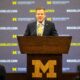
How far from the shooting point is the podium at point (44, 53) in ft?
15.6

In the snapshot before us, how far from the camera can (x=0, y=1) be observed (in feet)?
23.6

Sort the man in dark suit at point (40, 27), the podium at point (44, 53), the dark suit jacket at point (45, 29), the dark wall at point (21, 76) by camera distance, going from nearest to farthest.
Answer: the podium at point (44, 53) < the man in dark suit at point (40, 27) < the dark suit jacket at point (45, 29) < the dark wall at point (21, 76)

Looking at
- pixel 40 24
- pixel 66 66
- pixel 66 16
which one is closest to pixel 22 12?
pixel 66 16

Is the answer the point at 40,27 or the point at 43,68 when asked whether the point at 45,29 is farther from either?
the point at 43,68

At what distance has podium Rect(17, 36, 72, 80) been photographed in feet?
15.6

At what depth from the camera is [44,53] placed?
189 inches

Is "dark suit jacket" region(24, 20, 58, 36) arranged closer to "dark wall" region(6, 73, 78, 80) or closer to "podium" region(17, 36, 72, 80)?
"podium" region(17, 36, 72, 80)

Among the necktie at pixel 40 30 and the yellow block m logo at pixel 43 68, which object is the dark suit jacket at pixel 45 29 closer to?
the necktie at pixel 40 30

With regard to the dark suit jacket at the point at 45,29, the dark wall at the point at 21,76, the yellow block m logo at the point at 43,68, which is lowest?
the dark wall at the point at 21,76

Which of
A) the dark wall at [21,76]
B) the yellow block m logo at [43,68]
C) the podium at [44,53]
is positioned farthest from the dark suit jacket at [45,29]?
the dark wall at [21,76]

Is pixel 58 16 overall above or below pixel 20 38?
below

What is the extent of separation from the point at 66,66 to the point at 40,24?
226 centimetres

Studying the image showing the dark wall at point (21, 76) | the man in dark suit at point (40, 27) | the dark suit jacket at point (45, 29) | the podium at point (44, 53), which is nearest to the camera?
the podium at point (44, 53)

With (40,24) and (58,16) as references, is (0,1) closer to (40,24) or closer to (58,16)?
(58,16)
